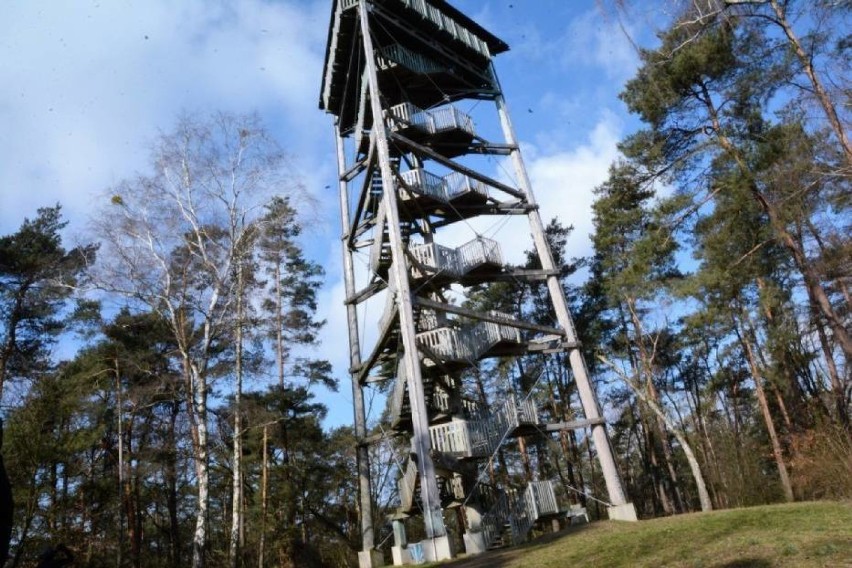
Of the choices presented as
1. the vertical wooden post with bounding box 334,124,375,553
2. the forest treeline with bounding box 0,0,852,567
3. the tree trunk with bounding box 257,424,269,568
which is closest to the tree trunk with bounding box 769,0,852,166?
the forest treeline with bounding box 0,0,852,567

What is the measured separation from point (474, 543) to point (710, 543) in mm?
5317

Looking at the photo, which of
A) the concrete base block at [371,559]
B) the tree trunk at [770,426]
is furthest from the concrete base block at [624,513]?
the tree trunk at [770,426]

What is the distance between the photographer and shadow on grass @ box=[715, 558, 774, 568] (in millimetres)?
6306

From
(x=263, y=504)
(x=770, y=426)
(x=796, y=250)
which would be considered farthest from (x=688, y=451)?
(x=263, y=504)

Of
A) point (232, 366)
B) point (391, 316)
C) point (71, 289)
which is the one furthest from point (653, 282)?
point (71, 289)

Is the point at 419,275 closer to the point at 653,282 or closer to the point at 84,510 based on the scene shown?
the point at 653,282

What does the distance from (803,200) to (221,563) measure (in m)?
23.4

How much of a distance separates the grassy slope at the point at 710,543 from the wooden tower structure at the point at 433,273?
1955 mm

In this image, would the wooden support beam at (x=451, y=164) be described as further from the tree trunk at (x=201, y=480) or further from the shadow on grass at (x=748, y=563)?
the shadow on grass at (x=748, y=563)

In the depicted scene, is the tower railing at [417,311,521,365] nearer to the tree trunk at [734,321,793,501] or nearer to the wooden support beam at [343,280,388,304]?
the wooden support beam at [343,280,388,304]

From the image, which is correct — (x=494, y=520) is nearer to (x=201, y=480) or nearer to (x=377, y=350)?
(x=377, y=350)

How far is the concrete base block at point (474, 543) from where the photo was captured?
11953 millimetres

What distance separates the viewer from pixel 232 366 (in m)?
17.6

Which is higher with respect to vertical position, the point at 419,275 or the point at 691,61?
the point at 691,61
